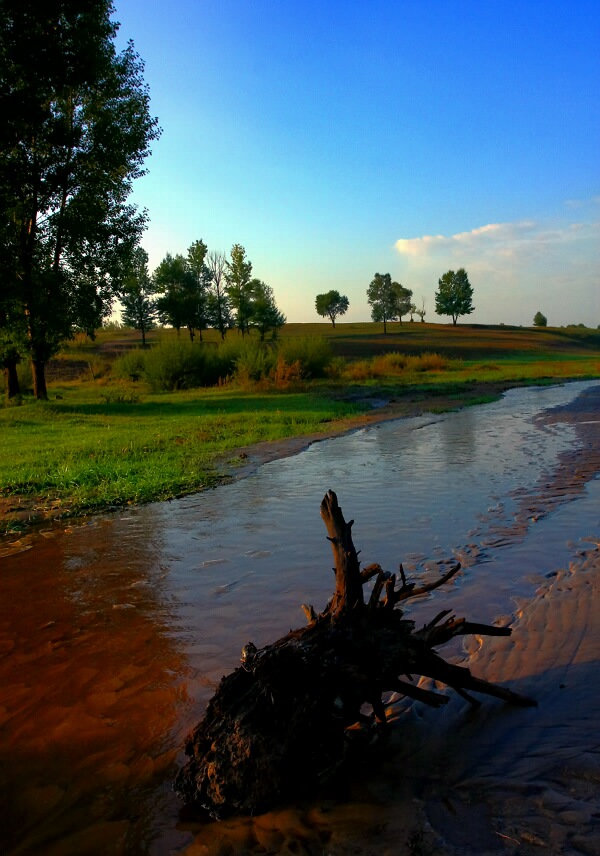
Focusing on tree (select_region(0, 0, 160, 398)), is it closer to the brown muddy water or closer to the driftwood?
the brown muddy water

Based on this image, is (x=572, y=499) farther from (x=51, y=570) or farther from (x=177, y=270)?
(x=177, y=270)

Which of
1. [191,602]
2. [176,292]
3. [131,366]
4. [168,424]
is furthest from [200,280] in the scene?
[191,602]

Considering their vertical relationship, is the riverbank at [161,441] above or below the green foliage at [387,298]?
below

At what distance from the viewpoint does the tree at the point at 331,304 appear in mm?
120750

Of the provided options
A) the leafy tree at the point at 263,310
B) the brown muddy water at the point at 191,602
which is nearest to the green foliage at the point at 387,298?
the leafy tree at the point at 263,310

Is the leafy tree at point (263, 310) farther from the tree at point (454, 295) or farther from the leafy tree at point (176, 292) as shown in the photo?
the tree at point (454, 295)

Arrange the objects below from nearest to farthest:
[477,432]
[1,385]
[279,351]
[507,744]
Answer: [507,744] → [477,432] → [1,385] → [279,351]

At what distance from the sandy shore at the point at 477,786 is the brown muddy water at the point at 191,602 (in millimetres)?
23

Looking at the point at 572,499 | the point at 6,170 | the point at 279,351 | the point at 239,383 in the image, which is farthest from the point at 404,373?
the point at 572,499

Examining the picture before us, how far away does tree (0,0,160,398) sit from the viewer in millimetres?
19625

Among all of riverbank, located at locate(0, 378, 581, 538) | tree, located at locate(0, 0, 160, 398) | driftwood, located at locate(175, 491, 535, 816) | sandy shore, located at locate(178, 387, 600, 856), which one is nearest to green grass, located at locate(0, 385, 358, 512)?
riverbank, located at locate(0, 378, 581, 538)

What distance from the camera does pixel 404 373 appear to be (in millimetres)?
38562

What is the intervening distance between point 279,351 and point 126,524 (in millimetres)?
24381

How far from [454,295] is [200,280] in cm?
5865
